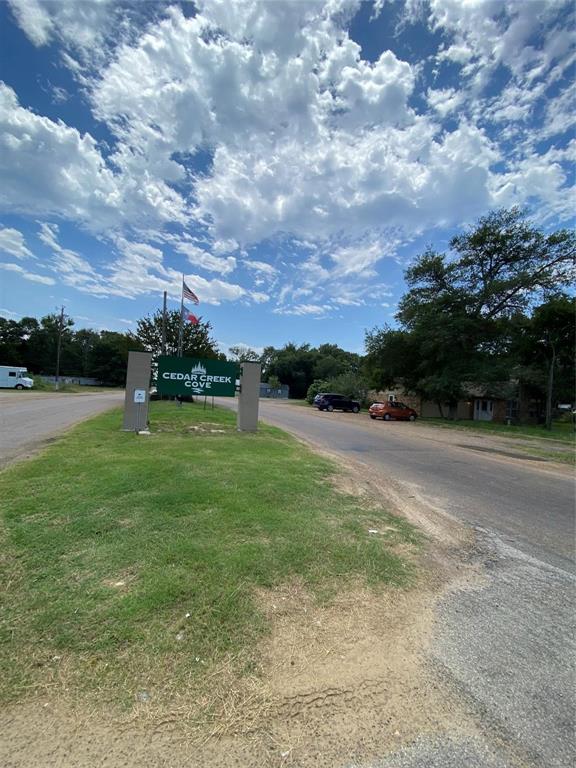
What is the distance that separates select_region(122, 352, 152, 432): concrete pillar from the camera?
37.0 feet

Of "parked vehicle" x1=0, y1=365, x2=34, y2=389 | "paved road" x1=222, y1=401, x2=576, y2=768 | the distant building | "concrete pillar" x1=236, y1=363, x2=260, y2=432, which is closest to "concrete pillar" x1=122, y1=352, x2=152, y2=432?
"concrete pillar" x1=236, y1=363, x2=260, y2=432

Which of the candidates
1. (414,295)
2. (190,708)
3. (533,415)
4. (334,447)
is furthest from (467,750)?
(533,415)

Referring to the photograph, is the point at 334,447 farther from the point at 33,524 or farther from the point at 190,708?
the point at 190,708

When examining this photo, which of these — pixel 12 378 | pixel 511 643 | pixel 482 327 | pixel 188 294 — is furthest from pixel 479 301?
pixel 12 378

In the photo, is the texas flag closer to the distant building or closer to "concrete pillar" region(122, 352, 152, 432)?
"concrete pillar" region(122, 352, 152, 432)

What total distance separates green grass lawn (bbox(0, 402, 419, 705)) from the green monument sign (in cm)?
614

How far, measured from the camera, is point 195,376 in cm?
1303

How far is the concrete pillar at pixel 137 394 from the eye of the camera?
37.0ft

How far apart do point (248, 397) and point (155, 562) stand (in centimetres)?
965

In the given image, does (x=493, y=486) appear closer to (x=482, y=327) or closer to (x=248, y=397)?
(x=248, y=397)

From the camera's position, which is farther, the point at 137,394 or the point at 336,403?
the point at 336,403

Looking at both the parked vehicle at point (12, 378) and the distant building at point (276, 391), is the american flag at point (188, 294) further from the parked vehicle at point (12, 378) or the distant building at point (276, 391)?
the distant building at point (276, 391)

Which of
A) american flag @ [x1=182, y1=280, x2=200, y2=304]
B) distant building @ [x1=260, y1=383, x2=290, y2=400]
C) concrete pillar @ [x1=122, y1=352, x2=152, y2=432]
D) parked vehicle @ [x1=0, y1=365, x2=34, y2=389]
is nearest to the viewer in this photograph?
concrete pillar @ [x1=122, y1=352, x2=152, y2=432]

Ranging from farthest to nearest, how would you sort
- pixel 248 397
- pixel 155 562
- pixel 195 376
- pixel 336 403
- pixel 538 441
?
pixel 336 403, pixel 538 441, pixel 195 376, pixel 248 397, pixel 155 562
